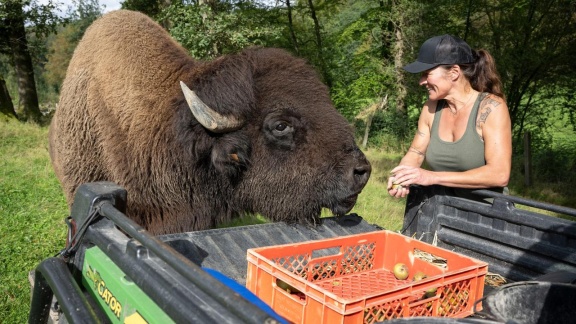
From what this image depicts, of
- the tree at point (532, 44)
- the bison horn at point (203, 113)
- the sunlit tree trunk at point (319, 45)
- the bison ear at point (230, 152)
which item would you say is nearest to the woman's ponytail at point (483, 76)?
the bison ear at point (230, 152)

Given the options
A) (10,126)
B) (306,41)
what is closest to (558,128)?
(306,41)

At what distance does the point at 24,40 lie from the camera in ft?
61.8

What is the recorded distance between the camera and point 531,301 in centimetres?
210

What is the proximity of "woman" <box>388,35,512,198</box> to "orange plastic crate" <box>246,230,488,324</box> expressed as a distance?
601mm

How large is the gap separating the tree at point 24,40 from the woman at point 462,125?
17.6m

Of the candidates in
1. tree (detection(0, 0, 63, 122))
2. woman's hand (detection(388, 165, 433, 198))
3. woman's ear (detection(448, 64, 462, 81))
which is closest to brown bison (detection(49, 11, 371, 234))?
woman's hand (detection(388, 165, 433, 198))

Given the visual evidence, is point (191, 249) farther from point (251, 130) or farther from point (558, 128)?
point (558, 128)

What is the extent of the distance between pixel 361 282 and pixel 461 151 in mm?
1434

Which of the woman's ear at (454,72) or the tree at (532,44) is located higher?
the tree at (532,44)

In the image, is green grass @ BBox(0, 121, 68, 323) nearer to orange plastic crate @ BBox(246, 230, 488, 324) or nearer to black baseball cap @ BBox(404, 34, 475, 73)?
orange plastic crate @ BBox(246, 230, 488, 324)

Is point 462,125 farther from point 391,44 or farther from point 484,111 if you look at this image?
point 391,44

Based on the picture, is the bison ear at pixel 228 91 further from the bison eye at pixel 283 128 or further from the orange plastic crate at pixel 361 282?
the orange plastic crate at pixel 361 282

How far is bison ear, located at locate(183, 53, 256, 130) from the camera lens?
142 inches

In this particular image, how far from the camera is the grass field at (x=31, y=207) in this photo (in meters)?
4.62
